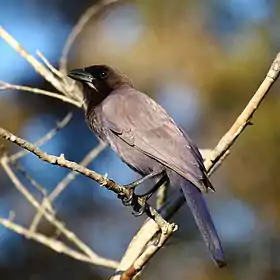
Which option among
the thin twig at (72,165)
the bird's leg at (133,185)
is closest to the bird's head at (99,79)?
the bird's leg at (133,185)

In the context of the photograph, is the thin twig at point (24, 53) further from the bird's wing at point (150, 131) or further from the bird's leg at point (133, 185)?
the bird's leg at point (133, 185)

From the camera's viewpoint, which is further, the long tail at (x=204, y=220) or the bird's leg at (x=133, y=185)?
the bird's leg at (x=133, y=185)

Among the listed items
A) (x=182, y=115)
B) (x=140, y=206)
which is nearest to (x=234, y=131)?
(x=140, y=206)

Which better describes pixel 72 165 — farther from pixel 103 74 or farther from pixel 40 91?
pixel 103 74

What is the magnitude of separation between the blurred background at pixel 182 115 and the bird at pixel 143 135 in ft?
15.0

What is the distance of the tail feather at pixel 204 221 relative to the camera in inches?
92.7

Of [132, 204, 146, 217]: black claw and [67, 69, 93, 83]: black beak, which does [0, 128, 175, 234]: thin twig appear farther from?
[67, 69, 93, 83]: black beak

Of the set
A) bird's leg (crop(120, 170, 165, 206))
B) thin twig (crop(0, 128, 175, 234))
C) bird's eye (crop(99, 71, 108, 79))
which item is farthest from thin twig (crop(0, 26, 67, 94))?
thin twig (crop(0, 128, 175, 234))

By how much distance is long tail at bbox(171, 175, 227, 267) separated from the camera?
2355mm

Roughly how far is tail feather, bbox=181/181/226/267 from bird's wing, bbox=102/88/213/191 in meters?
0.09

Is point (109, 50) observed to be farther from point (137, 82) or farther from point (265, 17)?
point (265, 17)

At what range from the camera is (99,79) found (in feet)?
11.2

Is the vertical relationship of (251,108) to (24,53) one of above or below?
below

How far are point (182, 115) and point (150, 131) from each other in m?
5.67
